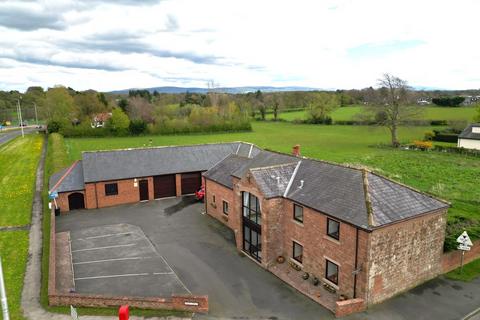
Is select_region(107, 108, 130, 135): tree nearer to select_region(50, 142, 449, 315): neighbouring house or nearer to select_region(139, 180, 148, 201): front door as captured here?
select_region(139, 180, 148, 201): front door

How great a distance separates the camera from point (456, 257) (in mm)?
21328

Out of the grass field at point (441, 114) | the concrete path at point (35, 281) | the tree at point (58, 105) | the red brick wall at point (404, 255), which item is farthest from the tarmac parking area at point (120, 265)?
the tree at point (58, 105)

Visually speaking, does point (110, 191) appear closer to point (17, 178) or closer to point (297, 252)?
point (17, 178)

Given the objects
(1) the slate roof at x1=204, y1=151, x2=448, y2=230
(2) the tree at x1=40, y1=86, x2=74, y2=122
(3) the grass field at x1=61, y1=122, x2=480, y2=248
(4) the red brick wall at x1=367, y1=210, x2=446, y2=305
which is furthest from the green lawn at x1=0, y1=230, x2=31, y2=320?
(2) the tree at x1=40, y1=86, x2=74, y2=122

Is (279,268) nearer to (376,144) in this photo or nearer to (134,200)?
(134,200)

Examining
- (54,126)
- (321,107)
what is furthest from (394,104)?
(54,126)

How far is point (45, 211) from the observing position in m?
32.4

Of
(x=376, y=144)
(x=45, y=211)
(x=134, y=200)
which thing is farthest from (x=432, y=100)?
(x=45, y=211)

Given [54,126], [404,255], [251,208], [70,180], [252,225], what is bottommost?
[404,255]

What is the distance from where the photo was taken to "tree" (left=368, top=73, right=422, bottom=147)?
206ft

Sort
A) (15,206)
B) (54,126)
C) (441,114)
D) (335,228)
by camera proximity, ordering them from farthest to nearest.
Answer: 1. (441,114)
2. (54,126)
3. (15,206)
4. (335,228)

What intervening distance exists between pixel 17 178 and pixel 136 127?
3931 centimetres

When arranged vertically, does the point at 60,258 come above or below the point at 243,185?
below

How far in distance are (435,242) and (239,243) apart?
11537 mm
